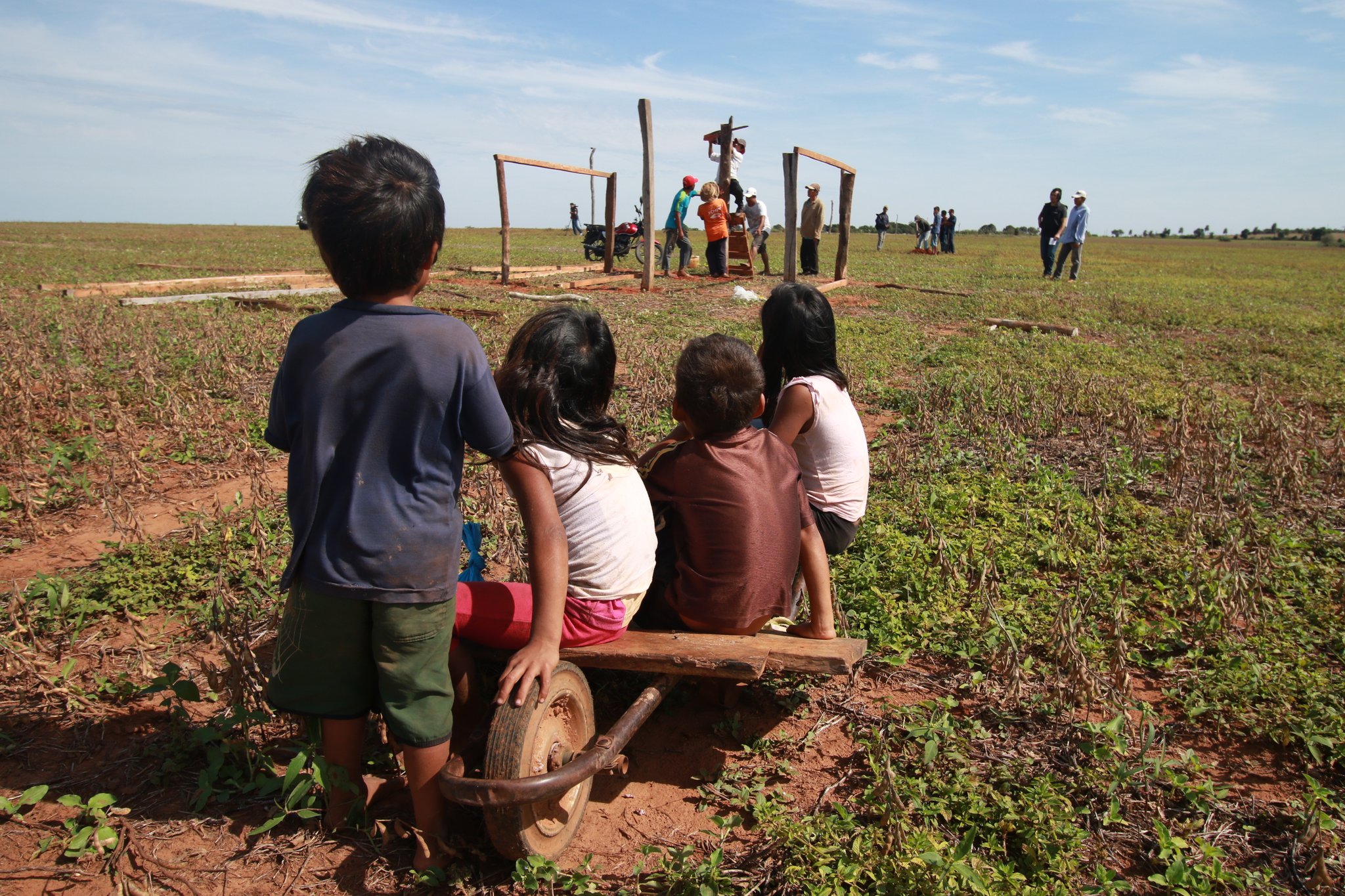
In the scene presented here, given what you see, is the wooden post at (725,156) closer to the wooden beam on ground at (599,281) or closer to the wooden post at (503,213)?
the wooden beam on ground at (599,281)

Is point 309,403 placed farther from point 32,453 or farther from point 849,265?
point 849,265

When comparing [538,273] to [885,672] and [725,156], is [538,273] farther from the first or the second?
[885,672]

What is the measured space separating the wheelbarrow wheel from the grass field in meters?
0.10

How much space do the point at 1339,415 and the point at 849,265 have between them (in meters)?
19.1

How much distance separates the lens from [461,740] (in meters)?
2.41

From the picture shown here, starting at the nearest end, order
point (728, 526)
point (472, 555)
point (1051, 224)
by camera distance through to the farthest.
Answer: point (728, 526), point (472, 555), point (1051, 224)

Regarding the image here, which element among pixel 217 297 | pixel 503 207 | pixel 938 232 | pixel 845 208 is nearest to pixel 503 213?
pixel 503 207

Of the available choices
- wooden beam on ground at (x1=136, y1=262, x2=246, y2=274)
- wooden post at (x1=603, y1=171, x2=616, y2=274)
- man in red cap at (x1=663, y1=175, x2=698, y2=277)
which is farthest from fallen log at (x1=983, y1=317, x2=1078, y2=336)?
wooden beam on ground at (x1=136, y1=262, x2=246, y2=274)

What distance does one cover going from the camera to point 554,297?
12.4 meters

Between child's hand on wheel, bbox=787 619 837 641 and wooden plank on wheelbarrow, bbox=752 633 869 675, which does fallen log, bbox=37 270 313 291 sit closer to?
child's hand on wheel, bbox=787 619 837 641

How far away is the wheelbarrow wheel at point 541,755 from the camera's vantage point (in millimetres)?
2008

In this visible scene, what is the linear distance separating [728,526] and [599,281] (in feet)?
45.3

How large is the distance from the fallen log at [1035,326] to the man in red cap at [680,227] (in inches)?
252

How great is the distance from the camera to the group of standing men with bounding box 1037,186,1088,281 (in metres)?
18.6
